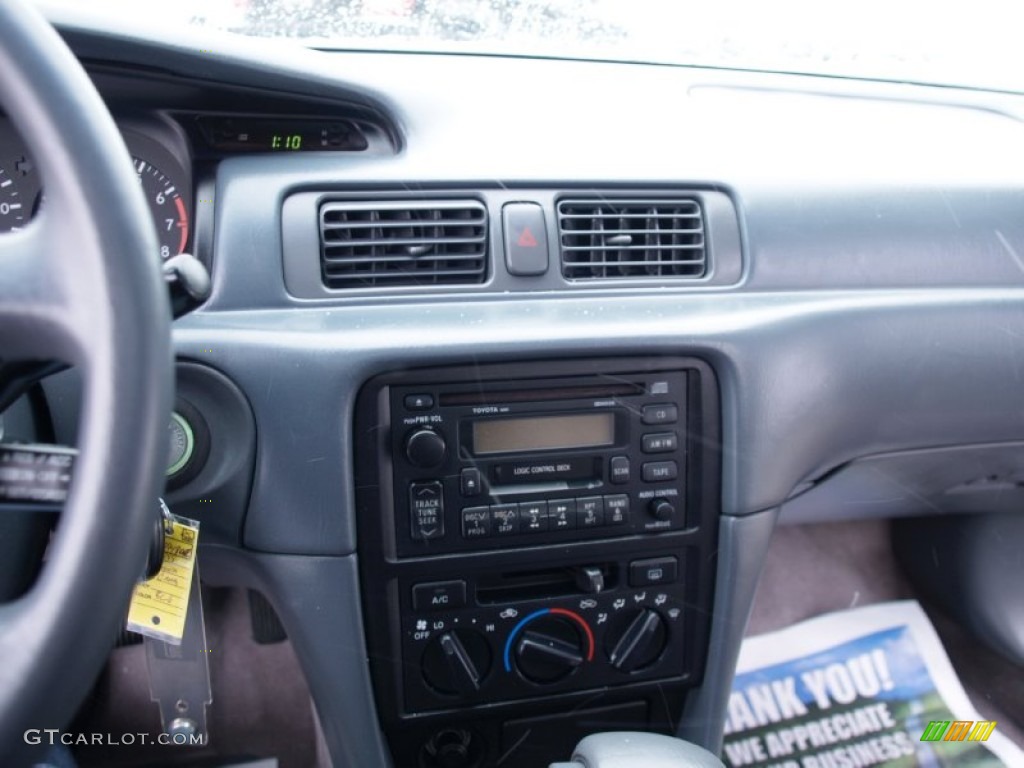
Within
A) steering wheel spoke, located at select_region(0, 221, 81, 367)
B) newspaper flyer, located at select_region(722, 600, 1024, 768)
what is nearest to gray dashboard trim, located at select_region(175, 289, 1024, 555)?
steering wheel spoke, located at select_region(0, 221, 81, 367)

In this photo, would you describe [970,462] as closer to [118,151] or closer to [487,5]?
[487,5]

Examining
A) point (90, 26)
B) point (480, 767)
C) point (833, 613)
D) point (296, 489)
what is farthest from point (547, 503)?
point (833, 613)

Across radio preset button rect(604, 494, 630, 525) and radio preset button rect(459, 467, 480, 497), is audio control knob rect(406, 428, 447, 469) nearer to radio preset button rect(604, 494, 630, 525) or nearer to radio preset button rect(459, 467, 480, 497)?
radio preset button rect(459, 467, 480, 497)

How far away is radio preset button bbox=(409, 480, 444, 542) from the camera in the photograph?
3.61 feet

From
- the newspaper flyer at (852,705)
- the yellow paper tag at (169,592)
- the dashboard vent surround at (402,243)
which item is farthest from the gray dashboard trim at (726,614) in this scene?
the yellow paper tag at (169,592)

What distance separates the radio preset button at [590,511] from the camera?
1.15 meters

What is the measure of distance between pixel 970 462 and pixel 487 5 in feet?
3.39

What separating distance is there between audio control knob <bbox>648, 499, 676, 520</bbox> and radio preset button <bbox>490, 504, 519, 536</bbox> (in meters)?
0.18

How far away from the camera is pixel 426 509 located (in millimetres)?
1106

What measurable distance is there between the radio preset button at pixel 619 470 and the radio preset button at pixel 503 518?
0.42ft

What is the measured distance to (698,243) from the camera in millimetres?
1209

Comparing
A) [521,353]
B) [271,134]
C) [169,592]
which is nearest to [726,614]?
[521,353]

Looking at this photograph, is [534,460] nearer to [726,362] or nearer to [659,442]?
[659,442]

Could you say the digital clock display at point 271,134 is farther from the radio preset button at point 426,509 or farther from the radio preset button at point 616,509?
the radio preset button at point 616,509
